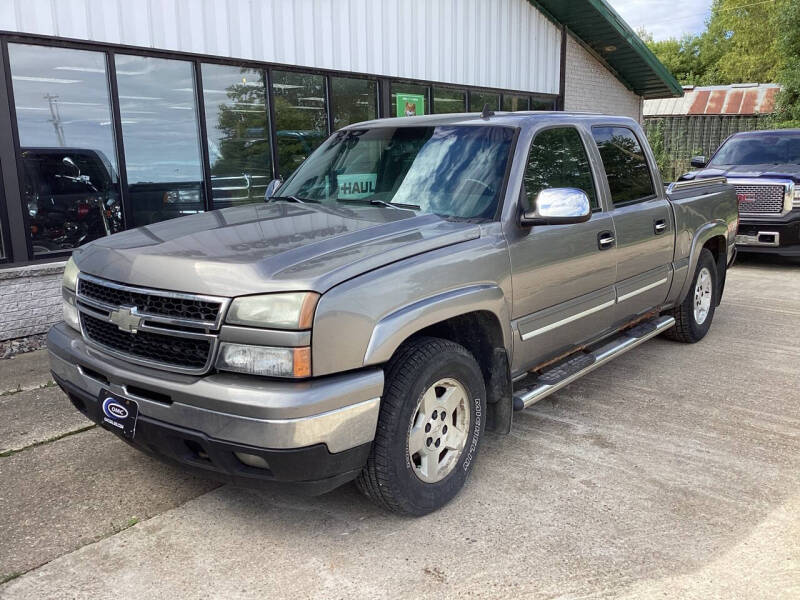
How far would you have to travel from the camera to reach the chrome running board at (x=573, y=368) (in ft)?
12.5

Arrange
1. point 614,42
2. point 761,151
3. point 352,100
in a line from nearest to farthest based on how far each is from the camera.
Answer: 1. point 352,100
2. point 761,151
3. point 614,42

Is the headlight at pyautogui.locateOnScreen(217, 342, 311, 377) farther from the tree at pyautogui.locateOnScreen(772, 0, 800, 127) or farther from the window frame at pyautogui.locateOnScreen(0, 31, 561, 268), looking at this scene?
the tree at pyautogui.locateOnScreen(772, 0, 800, 127)

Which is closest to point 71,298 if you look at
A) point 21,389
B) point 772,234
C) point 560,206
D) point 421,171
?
point 421,171

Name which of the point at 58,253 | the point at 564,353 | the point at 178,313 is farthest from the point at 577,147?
the point at 58,253

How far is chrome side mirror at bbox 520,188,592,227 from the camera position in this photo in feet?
11.5

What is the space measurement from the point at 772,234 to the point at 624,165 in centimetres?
616

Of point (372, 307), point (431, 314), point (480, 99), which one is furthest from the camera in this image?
point (480, 99)

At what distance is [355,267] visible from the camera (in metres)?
2.82

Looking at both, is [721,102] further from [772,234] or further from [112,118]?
[112,118]

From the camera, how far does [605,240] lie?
14.3ft

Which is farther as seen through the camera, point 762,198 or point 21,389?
point 762,198

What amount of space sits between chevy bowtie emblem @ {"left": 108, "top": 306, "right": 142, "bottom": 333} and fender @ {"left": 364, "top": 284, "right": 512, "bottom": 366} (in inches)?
39.8

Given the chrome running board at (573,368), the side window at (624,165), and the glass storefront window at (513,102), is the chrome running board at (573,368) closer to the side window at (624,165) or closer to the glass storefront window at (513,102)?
the side window at (624,165)

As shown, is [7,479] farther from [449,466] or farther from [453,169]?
[453,169]
